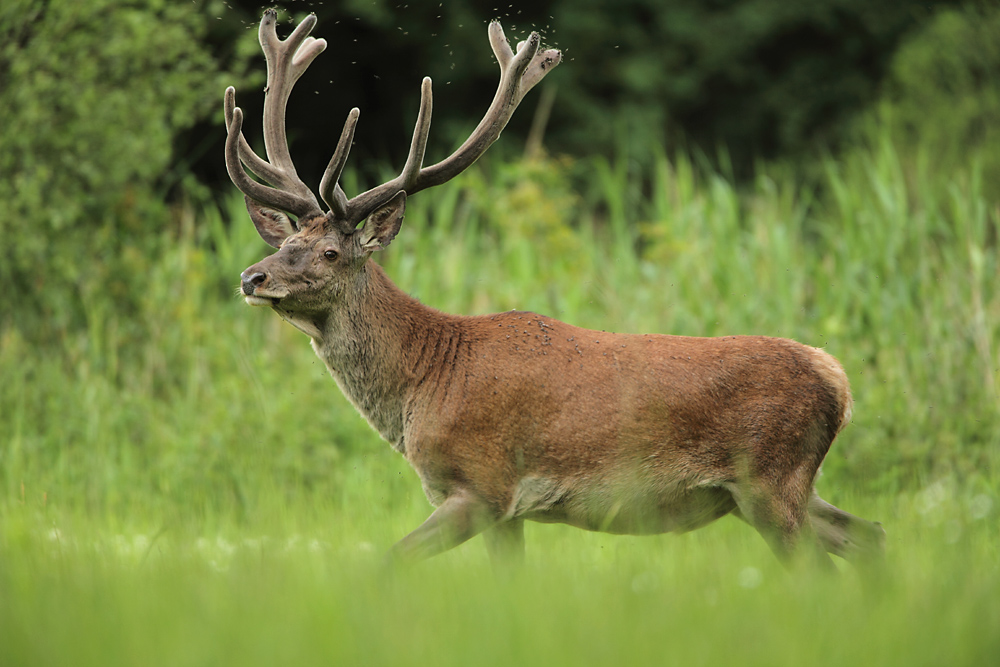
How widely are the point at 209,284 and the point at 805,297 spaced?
409 centimetres

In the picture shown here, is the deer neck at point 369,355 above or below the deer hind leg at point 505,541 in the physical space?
above

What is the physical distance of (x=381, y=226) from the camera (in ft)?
14.7

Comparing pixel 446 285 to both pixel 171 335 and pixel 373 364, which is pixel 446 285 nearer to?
pixel 171 335

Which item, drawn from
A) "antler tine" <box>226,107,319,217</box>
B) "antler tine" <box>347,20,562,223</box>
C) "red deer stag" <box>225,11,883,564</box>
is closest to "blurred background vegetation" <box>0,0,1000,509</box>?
"antler tine" <box>226,107,319,217</box>

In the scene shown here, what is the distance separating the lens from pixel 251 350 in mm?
7180

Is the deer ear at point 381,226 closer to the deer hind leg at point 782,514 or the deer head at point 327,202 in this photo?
the deer head at point 327,202

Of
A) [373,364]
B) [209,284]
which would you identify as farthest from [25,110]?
[373,364]

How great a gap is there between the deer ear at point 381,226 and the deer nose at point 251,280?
497mm

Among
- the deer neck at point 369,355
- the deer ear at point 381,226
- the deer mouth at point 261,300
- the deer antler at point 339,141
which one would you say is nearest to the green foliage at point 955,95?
the deer antler at point 339,141

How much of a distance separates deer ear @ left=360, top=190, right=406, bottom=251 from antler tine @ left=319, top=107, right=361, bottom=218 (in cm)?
12

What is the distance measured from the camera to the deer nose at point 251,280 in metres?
4.12

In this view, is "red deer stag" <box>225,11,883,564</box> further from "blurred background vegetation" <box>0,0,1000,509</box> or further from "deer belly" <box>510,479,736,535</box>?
"blurred background vegetation" <box>0,0,1000,509</box>

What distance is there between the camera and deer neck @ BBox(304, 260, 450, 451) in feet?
14.5

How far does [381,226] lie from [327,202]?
0.80 ft
